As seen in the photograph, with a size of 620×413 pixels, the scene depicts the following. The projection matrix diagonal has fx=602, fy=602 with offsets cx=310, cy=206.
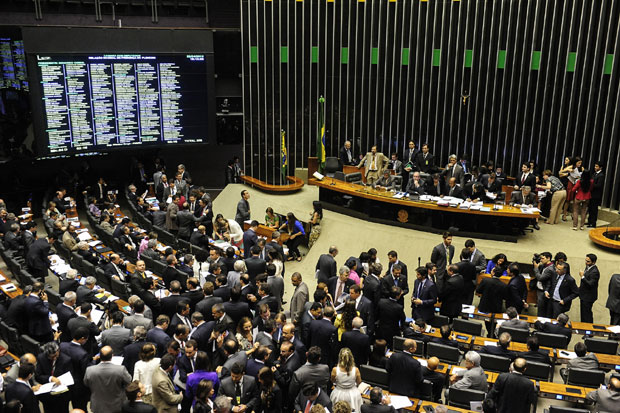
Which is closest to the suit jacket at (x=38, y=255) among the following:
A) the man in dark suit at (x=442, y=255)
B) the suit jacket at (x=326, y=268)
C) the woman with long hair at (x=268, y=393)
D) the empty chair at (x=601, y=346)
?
the suit jacket at (x=326, y=268)

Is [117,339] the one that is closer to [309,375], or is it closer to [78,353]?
[78,353]

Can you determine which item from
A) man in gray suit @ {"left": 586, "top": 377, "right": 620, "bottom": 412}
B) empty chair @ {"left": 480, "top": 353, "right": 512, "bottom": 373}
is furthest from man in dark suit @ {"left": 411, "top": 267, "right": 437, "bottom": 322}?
man in gray suit @ {"left": 586, "top": 377, "right": 620, "bottom": 412}

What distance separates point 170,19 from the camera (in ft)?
59.1

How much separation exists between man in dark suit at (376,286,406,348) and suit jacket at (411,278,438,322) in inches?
22.7

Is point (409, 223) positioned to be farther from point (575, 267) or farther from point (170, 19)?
point (170, 19)

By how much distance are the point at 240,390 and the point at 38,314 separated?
375 centimetres

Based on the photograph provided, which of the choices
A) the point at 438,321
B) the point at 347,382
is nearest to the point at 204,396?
the point at 347,382

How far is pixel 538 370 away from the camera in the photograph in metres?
7.34

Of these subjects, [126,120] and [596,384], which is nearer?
[596,384]

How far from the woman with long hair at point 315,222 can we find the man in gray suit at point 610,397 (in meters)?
7.83

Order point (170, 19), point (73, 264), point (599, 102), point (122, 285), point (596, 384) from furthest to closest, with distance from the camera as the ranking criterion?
1. point (170, 19)
2. point (599, 102)
3. point (73, 264)
4. point (122, 285)
5. point (596, 384)

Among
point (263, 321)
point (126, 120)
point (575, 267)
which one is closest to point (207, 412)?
point (263, 321)

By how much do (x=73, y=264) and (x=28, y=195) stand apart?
7.00 m

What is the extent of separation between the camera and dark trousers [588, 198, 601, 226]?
13352mm
